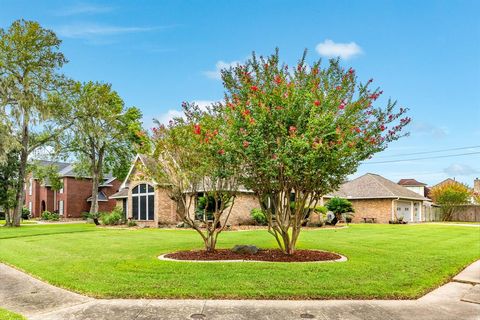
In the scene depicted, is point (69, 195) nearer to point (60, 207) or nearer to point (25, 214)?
point (60, 207)

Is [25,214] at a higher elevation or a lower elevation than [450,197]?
lower

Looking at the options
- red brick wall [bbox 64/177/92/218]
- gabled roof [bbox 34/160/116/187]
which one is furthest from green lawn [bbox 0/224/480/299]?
red brick wall [bbox 64/177/92/218]

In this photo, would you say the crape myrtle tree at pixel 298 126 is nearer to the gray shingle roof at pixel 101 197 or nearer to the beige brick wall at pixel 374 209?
the beige brick wall at pixel 374 209

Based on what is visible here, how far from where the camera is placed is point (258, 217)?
2828cm

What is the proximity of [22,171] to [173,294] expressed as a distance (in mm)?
→ 30159

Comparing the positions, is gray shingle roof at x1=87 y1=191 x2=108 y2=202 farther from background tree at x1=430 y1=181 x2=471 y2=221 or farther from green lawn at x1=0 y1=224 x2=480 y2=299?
green lawn at x1=0 y1=224 x2=480 y2=299

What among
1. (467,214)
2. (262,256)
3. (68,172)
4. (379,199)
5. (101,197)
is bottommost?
(467,214)

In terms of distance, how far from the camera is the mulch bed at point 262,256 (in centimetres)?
1141

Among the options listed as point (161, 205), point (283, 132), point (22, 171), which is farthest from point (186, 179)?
point (22, 171)

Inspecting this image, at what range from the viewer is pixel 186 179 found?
1230 centimetres

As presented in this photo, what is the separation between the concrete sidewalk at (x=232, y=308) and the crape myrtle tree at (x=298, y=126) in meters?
3.83

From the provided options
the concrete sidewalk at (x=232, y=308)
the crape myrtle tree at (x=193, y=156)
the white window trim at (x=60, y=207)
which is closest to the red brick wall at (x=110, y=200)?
the white window trim at (x=60, y=207)

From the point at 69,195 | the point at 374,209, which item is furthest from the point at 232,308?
the point at 69,195

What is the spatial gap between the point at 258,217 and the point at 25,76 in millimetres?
22055
